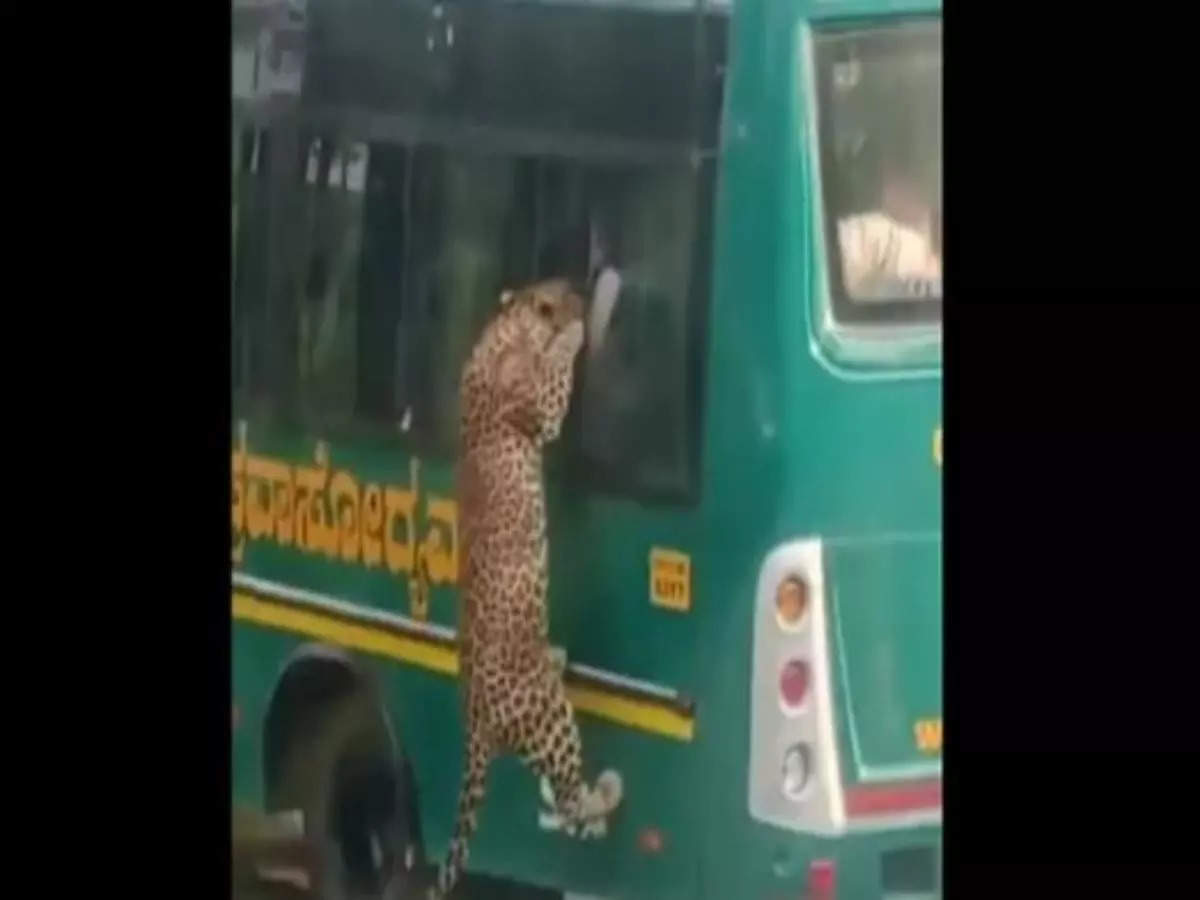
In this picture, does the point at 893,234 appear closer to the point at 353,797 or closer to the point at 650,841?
the point at 650,841

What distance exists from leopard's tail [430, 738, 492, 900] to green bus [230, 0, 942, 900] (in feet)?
0.10

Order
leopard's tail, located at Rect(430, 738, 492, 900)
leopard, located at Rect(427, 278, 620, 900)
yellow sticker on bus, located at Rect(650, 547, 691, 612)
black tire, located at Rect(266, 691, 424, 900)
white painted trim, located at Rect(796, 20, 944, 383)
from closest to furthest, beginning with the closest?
white painted trim, located at Rect(796, 20, 944, 383)
yellow sticker on bus, located at Rect(650, 547, 691, 612)
leopard, located at Rect(427, 278, 620, 900)
leopard's tail, located at Rect(430, 738, 492, 900)
black tire, located at Rect(266, 691, 424, 900)

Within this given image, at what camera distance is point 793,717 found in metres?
5.82

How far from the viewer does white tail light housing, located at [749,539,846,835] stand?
5797 millimetres

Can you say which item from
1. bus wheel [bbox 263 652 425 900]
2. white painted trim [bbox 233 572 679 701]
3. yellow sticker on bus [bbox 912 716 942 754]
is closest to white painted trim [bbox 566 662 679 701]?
white painted trim [bbox 233 572 679 701]

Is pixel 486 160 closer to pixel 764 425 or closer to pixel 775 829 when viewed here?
pixel 764 425

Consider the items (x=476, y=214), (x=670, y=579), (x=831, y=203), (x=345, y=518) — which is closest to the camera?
(x=831, y=203)

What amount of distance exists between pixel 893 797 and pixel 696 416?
73cm

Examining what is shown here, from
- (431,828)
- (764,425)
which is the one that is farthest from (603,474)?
(431,828)

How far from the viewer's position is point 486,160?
6426 mm

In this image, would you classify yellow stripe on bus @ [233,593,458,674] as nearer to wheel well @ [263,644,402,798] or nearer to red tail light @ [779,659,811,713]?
wheel well @ [263,644,402,798]

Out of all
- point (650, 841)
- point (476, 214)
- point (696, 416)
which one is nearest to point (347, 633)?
point (476, 214)

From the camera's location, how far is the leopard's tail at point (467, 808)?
647 cm

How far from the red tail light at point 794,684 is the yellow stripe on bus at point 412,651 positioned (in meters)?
0.19
